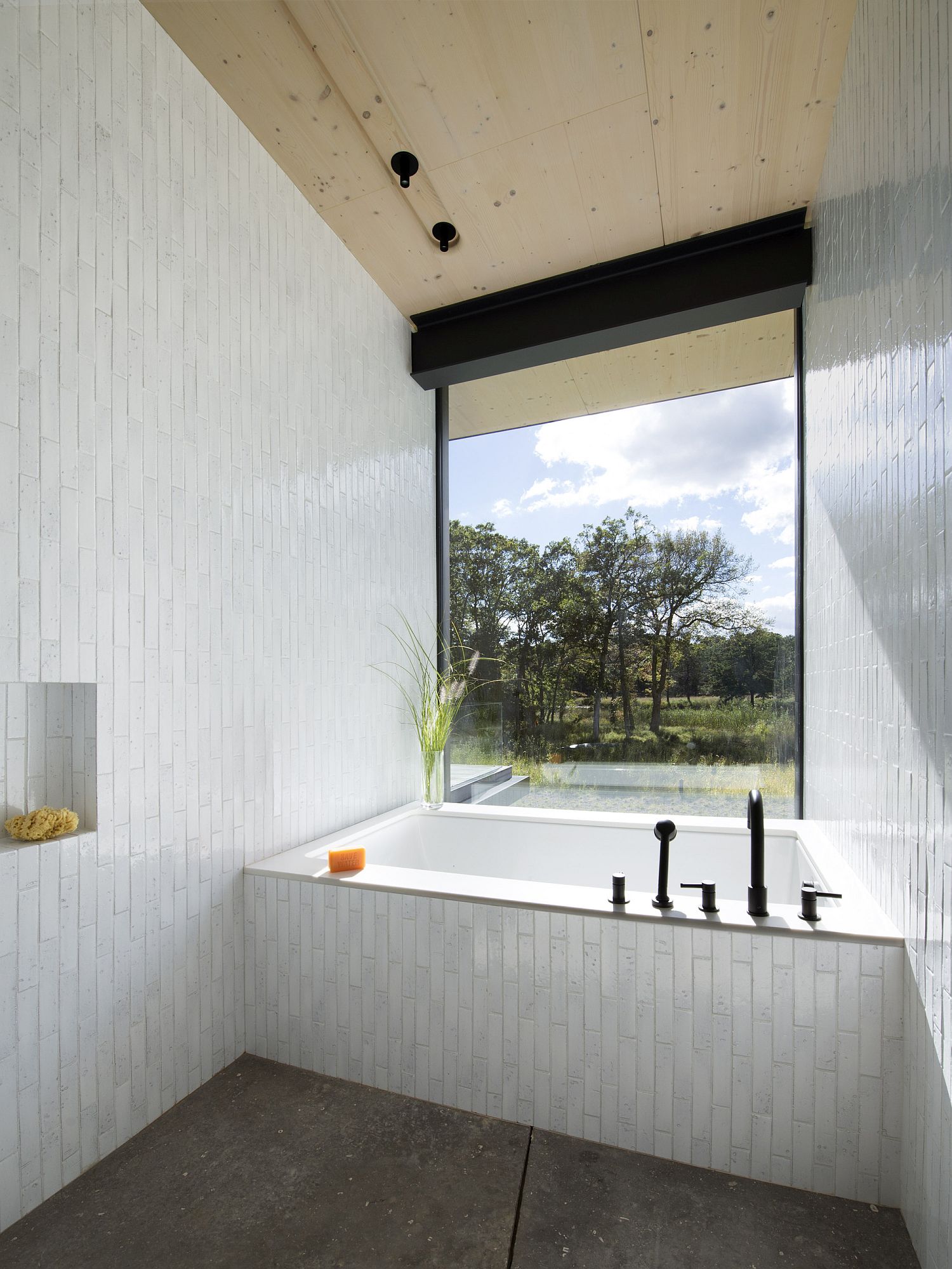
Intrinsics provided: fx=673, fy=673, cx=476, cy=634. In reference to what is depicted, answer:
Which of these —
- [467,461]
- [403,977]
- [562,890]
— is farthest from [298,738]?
[467,461]

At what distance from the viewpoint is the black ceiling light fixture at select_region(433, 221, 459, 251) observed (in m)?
2.53

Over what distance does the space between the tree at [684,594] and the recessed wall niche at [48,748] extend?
2219 mm

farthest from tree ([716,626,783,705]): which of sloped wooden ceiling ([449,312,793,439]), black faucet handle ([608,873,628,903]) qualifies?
black faucet handle ([608,873,628,903])

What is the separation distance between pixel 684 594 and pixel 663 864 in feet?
5.15

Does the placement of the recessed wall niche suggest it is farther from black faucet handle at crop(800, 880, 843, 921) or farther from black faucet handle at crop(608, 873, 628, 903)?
black faucet handle at crop(800, 880, 843, 921)

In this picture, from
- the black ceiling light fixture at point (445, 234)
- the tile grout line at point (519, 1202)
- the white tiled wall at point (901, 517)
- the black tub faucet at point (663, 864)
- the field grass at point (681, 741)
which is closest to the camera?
the white tiled wall at point (901, 517)

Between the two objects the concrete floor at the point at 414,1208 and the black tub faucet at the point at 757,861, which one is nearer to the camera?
the concrete floor at the point at 414,1208

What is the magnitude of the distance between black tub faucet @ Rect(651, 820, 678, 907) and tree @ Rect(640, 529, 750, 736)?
52.1 inches

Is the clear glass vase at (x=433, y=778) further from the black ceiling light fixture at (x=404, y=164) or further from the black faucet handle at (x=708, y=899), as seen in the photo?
the black ceiling light fixture at (x=404, y=164)

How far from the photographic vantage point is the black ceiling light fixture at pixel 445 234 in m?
2.53

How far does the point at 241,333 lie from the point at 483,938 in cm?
190

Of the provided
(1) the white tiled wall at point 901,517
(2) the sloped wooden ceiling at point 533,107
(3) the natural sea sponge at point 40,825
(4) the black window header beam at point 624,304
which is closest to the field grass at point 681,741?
(1) the white tiled wall at point 901,517

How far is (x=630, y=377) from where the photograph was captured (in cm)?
309

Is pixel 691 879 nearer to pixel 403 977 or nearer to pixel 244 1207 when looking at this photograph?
pixel 403 977
